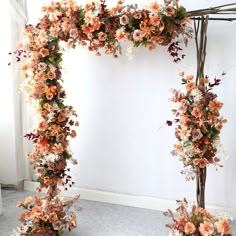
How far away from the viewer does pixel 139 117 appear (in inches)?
103

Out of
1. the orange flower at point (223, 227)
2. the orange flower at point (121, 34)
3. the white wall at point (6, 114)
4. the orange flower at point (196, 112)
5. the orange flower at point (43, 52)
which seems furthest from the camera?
the white wall at point (6, 114)

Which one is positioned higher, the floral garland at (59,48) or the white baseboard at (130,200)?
the floral garland at (59,48)

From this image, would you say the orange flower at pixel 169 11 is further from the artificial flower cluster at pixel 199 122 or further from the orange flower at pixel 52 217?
the orange flower at pixel 52 217

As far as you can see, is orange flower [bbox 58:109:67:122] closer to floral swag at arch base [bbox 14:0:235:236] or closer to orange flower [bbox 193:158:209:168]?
floral swag at arch base [bbox 14:0:235:236]

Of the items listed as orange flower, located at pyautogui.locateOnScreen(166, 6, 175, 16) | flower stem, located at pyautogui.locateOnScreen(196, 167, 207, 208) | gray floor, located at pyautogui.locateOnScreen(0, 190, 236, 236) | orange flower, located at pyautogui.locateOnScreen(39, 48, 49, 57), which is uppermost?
orange flower, located at pyautogui.locateOnScreen(166, 6, 175, 16)

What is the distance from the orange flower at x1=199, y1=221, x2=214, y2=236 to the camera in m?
1.82

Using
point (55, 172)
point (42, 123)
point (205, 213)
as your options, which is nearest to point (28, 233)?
point (55, 172)

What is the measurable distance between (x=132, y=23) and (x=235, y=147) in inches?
43.4

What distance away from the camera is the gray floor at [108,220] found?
2.32 meters

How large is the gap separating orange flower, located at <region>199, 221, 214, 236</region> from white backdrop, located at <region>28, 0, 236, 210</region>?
0.70 metres

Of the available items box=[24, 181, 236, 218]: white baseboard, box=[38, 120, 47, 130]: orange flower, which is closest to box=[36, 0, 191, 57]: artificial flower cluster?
box=[38, 120, 47, 130]: orange flower

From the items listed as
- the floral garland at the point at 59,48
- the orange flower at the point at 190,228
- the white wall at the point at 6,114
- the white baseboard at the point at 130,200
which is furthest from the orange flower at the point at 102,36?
the white baseboard at the point at 130,200

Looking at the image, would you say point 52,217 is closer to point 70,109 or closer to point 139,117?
point 70,109

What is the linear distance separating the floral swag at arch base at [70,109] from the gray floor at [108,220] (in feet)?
0.81
